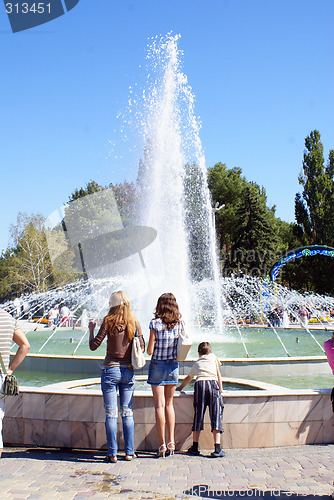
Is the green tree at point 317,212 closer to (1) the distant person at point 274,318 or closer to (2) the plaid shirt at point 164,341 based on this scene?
(1) the distant person at point 274,318

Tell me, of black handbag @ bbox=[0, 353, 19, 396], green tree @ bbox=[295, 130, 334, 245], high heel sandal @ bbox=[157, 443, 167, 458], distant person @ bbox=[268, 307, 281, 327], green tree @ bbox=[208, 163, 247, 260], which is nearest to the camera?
black handbag @ bbox=[0, 353, 19, 396]

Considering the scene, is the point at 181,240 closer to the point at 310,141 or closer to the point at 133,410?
the point at 133,410

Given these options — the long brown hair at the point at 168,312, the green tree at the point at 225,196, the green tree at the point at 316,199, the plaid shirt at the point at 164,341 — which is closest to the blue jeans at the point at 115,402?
the plaid shirt at the point at 164,341

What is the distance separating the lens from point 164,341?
497 centimetres

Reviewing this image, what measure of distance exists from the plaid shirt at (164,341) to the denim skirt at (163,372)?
0.05 m

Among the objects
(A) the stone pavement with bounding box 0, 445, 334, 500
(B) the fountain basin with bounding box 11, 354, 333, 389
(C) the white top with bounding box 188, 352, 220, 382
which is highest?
(C) the white top with bounding box 188, 352, 220, 382

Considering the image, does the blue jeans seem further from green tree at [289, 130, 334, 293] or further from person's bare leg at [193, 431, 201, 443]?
green tree at [289, 130, 334, 293]

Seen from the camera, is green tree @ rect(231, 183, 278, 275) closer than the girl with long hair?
No

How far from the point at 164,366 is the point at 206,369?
1.45 ft

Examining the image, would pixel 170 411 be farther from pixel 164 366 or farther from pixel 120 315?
pixel 120 315

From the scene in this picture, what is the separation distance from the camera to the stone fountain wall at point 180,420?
5133 mm

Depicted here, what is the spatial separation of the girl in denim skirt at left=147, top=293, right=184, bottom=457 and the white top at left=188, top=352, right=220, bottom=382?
0.24m

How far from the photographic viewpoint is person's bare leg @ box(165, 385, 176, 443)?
4918mm

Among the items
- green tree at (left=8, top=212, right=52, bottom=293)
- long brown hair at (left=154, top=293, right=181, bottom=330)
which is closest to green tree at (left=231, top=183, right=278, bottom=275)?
green tree at (left=8, top=212, right=52, bottom=293)
